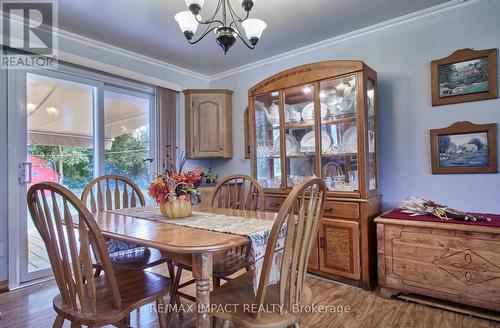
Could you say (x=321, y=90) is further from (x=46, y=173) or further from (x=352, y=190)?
(x=46, y=173)

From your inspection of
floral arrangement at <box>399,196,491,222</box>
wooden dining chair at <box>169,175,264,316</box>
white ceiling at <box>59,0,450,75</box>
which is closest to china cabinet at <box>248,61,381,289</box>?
floral arrangement at <box>399,196,491,222</box>

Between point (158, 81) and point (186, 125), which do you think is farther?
point (186, 125)

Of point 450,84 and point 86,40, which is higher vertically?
point 86,40

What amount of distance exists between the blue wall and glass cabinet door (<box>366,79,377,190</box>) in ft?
0.58

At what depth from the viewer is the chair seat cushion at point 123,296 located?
1.19m

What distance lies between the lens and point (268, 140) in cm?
320

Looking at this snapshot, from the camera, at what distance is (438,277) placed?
6.72 ft

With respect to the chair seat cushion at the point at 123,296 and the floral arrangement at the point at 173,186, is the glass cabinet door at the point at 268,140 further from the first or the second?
the chair seat cushion at the point at 123,296

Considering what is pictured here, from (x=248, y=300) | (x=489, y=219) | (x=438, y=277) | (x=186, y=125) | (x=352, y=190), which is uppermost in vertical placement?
(x=186, y=125)

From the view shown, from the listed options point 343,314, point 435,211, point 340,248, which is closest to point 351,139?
point 435,211

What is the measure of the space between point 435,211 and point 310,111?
1.37 metres

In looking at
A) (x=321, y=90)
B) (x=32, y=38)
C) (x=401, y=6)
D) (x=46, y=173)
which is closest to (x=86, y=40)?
(x=32, y=38)

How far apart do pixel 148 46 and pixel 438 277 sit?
3493mm

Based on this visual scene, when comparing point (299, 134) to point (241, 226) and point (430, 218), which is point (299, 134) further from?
point (241, 226)
